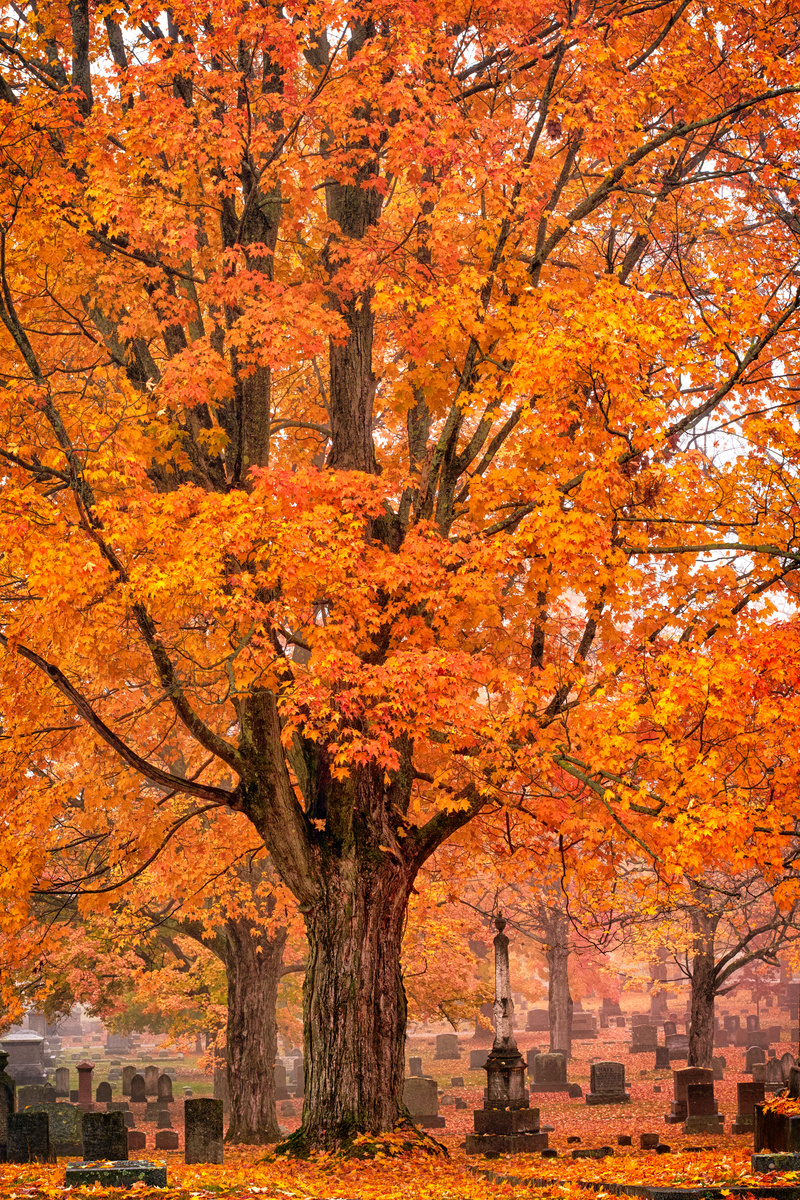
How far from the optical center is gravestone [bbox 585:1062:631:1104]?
22.7 meters

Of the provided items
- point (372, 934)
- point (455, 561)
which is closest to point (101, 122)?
point (455, 561)

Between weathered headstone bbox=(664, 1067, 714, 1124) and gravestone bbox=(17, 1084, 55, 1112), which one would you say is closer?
weathered headstone bbox=(664, 1067, 714, 1124)

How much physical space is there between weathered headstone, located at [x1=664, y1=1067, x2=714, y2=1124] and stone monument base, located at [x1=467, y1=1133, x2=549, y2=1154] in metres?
3.12

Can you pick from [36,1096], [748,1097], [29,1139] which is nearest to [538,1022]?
[36,1096]

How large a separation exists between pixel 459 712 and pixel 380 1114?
4419 millimetres

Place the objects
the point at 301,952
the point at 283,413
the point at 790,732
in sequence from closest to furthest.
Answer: the point at 790,732
the point at 283,413
the point at 301,952

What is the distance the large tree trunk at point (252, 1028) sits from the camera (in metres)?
18.5

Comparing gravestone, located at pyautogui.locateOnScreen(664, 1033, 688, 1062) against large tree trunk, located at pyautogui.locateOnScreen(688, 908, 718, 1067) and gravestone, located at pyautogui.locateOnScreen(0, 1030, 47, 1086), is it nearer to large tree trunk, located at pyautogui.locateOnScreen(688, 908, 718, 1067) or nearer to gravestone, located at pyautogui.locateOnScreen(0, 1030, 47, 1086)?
large tree trunk, located at pyautogui.locateOnScreen(688, 908, 718, 1067)

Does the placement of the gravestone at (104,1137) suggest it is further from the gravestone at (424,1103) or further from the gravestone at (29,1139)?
the gravestone at (424,1103)

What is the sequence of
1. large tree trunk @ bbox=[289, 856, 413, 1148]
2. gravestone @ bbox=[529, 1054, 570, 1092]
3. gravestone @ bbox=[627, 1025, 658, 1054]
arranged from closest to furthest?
large tree trunk @ bbox=[289, 856, 413, 1148] → gravestone @ bbox=[529, 1054, 570, 1092] → gravestone @ bbox=[627, 1025, 658, 1054]

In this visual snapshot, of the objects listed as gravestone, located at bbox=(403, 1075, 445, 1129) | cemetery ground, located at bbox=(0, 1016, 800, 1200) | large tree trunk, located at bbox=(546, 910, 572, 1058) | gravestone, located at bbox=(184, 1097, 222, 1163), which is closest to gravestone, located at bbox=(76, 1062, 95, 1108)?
cemetery ground, located at bbox=(0, 1016, 800, 1200)

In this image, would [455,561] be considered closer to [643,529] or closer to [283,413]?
[643,529]

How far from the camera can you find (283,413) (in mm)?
17891

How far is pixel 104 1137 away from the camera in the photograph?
1014 centimetres
